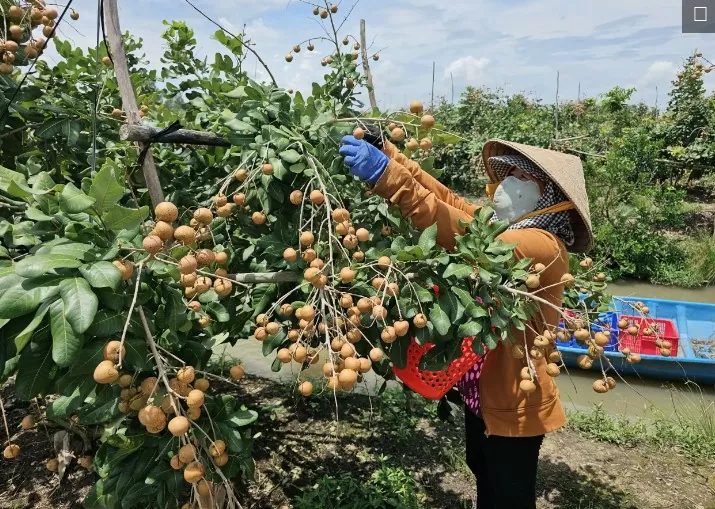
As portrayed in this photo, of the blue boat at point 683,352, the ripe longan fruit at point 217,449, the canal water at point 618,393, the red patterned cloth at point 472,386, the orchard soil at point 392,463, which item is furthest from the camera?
the blue boat at point 683,352

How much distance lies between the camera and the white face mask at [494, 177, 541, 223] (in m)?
1.71

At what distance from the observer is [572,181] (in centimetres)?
161

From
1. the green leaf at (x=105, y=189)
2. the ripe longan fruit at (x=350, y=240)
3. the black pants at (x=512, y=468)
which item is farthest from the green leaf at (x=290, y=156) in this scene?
the black pants at (x=512, y=468)

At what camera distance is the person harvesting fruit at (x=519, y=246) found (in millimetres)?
1379

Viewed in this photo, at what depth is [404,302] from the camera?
1.26 metres

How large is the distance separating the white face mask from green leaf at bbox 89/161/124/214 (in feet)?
4.20

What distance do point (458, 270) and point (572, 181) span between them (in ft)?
2.18

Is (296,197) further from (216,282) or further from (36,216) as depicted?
(36,216)

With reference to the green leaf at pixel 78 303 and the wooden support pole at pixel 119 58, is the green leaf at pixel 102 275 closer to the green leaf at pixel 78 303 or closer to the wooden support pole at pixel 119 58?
the green leaf at pixel 78 303

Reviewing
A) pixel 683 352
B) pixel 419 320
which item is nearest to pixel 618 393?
pixel 683 352

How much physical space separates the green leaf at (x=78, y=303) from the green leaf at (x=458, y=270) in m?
0.78

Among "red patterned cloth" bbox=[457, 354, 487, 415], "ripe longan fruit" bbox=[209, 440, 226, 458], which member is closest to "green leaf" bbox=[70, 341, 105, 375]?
"ripe longan fruit" bbox=[209, 440, 226, 458]

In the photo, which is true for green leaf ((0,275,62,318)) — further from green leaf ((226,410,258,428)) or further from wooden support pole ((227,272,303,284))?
green leaf ((226,410,258,428))

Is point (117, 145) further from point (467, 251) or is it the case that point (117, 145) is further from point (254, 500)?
point (254, 500)
